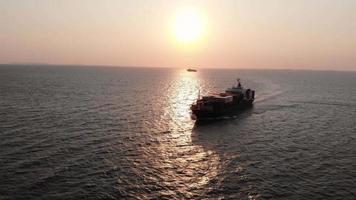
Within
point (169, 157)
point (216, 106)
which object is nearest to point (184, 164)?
point (169, 157)

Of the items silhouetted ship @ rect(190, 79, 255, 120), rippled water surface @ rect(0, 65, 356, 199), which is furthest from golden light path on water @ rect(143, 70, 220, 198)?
silhouetted ship @ rect(190, 79, 255, 120)

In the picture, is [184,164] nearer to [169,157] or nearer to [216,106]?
[169,157]

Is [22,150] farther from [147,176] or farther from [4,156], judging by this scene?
[147,176]

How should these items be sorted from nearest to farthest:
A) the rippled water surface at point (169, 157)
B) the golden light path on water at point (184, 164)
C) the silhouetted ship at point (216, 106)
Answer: the rippled water surface at point (169, 157), the golden light path on water at point (184, 164), the silhouetted ship at point (216, 106)

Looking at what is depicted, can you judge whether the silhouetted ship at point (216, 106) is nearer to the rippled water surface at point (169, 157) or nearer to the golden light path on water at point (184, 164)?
the rippled water surface at point (169, 157)

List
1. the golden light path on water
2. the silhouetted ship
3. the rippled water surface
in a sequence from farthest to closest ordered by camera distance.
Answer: the silhouetted ship < the golden light path on water < the rippled water surface

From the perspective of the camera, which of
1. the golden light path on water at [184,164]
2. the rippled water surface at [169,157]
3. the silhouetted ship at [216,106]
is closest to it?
the rippled water surface at [169,157]

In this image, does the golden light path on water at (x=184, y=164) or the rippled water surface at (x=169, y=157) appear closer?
the rippled water surface at (x=169, y=157)

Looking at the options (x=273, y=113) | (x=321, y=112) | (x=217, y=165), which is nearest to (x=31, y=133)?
(x=217, y=165)

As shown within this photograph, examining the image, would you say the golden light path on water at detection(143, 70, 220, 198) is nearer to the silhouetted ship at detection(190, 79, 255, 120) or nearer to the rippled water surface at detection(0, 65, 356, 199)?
the rippled water surface at detection(0, 65, 356, 199)

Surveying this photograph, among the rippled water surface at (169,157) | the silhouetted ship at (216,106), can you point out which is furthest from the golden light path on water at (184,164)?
the silhouetted ship at (216,106)

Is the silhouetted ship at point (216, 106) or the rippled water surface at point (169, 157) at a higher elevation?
the silhouetted ship at point (216, 106)
